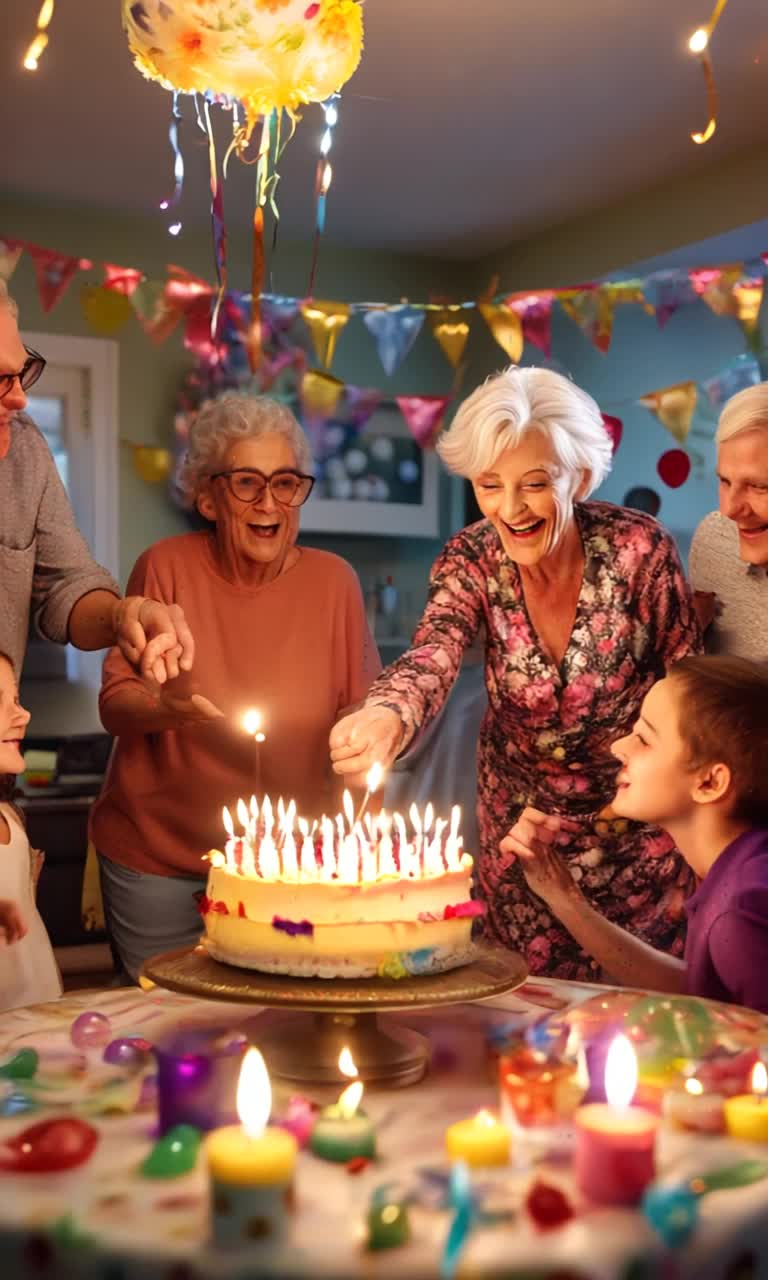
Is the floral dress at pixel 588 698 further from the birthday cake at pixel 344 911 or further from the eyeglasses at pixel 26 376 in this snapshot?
the eyeglasses at pixel 26 376

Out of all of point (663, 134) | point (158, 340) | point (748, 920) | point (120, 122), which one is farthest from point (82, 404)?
point (748, 920)

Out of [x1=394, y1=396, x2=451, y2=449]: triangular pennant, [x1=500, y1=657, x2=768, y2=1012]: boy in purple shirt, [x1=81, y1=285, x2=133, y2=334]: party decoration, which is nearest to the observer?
[x1=500, y1=657, x2=768, y2=1012]: boy in purple shirt

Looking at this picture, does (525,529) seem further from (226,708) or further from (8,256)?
(8,256)

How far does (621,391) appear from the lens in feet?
19.2

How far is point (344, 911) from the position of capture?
144 centimetres

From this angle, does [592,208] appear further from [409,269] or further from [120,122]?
[120,122]

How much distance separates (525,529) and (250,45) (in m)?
0.89

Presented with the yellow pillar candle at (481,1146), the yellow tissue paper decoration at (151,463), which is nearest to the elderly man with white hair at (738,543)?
the yellow pillar candle at (481,1146)

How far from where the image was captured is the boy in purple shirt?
1.69 m

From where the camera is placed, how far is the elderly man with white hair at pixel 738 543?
2.06 m

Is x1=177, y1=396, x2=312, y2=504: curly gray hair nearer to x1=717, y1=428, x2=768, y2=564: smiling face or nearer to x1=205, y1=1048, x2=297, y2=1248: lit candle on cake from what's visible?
x1=717, y1=428, x2=768, y2=564: smiling face

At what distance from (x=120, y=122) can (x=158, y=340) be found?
118 cm

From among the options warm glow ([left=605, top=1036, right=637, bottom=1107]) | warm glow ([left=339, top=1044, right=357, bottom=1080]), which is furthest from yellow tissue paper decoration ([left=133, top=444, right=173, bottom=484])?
warm glow ([left=605, top=1036, right=637, bottom=1107])

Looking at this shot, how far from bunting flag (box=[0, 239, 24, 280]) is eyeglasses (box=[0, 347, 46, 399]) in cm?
84
